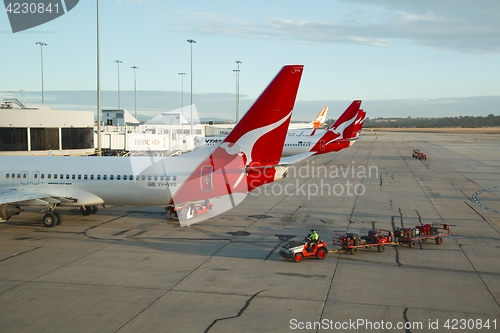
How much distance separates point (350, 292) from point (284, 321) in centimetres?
337

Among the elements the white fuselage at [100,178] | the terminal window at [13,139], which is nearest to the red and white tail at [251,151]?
the white fuselage at [100,178]

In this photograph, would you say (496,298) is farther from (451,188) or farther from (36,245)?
(451,188)

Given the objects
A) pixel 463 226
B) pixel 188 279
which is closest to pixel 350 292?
pixel 188 279

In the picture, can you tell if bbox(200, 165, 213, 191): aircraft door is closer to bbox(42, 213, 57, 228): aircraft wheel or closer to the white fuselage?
the white fuselage

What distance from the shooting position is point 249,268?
17.7m

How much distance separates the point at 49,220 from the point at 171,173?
7.23m

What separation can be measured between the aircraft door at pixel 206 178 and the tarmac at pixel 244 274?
2411mm

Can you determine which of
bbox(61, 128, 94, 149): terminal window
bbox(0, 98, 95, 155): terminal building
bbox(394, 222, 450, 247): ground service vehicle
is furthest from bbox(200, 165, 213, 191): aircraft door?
bbox(61, 128, 94, 149): terminal window

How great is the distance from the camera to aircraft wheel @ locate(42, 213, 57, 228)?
24.4 m

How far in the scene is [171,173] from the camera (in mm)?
24281

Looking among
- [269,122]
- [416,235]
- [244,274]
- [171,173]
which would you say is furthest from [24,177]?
[416,235]

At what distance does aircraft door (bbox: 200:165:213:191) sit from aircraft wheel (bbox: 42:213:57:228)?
8.53 meters

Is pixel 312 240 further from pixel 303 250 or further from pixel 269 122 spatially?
pixel 269 122

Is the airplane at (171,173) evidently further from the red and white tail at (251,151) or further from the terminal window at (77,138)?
the terminal window at (77,138)
